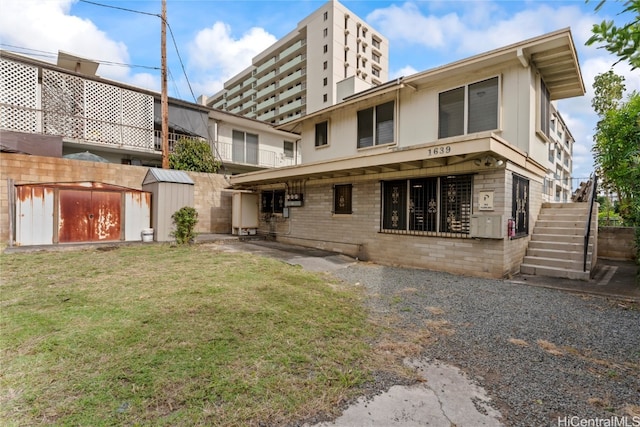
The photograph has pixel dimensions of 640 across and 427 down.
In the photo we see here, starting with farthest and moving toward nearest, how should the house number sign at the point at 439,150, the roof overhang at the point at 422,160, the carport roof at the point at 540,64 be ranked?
1. the carport roof at the point at 540,64
2. the house number sign at the point at 439,150
3. the roof overhang at the point at 422,160

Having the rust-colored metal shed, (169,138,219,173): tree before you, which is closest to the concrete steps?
the rust-colored metal shed

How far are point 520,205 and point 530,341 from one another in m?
5.09

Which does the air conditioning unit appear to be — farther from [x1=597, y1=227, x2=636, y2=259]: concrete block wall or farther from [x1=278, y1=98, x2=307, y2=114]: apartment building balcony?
[x1=278, y1=98, x2=307, y2=114]: apartment building balcony

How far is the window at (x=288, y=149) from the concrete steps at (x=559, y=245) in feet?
53.8

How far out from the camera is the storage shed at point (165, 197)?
10.0 m

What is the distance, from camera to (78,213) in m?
9.05

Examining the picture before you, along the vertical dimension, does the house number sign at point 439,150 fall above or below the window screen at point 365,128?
below

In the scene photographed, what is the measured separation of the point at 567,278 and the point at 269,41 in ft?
167

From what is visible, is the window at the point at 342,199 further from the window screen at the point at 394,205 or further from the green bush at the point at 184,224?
the green bush at the point at 184,224

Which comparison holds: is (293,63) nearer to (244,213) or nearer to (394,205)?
(244,213)

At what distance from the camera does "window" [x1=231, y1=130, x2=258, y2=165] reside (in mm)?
18891

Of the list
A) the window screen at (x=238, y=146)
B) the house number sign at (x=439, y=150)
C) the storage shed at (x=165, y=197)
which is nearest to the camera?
the house number sign at (x=439, y=150)

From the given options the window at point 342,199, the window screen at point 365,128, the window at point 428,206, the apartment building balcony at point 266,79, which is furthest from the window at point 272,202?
the apartment building balcony at point 266,79

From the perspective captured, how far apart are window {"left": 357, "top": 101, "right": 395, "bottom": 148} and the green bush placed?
21.4ft
